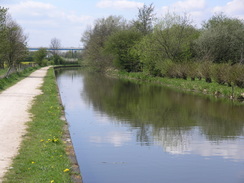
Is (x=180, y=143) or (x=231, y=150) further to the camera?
(x=180, y=143)

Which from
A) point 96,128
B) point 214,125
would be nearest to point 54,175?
point 96,128

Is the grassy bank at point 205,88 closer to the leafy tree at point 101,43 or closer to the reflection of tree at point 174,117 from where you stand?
the reflection of tree at point 174,117

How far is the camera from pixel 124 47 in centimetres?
5381

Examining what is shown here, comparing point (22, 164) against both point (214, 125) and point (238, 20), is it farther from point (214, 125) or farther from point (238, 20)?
point (238, 20)

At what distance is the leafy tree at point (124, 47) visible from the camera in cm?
5300

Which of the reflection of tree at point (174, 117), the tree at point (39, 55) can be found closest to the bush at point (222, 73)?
the reflection of tree at point (174, 117)

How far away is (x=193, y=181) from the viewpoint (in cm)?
825

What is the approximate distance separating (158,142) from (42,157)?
4.68 meters

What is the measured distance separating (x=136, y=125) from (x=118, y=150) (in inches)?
165

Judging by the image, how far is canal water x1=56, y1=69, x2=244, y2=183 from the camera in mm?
8742

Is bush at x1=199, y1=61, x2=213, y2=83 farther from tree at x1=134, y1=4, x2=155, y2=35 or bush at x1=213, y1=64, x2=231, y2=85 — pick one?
tree at x1=134, y1=4, x2=155, y2=35

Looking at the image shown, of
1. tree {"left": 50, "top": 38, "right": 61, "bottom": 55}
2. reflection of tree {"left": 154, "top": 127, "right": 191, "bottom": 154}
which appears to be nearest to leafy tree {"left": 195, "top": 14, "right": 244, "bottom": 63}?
reflection of tree {"left": 154, "top": 127, "right": 191, "bottom": 154}

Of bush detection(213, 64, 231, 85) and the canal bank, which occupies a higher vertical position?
bush detection(213, 64, 231, 85)

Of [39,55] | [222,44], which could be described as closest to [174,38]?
[222,44]
